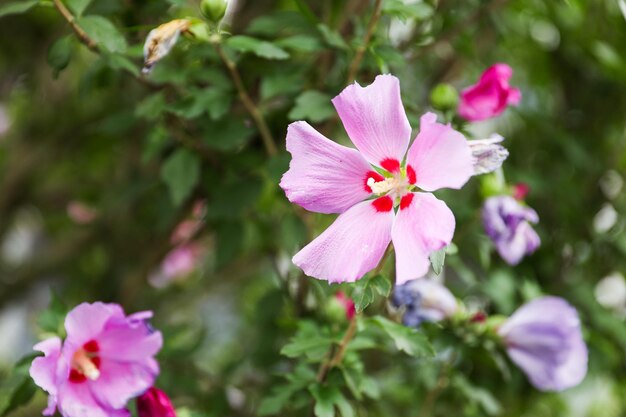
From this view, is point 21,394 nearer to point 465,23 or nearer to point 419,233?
point 419,233

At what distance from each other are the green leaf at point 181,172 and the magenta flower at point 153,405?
27 centimetres

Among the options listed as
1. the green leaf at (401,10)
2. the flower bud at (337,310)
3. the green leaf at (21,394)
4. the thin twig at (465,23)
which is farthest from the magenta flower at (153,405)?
the thin twig at (465,23)

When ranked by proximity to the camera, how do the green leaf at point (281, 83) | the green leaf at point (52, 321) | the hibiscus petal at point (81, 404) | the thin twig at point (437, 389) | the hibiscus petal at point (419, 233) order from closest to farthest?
the hibiscus petal at point (419, 233) → the hibiscus petal at point (81, 404) → the green leaf at point (52, 321) → the green leaf at point (281, 83) → the thin twig at point (437, 389)

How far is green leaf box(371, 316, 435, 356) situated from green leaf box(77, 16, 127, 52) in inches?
14.5

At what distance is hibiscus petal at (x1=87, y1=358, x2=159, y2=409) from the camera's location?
28.2 inches

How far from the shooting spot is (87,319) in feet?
2.29

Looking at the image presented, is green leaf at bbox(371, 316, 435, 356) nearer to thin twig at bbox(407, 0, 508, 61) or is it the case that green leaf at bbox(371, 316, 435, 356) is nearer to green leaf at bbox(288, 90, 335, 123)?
green leaf at bbox(288, 90, 335, 123)

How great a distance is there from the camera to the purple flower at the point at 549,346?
0.91 meters

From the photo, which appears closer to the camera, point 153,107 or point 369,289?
point 369,289

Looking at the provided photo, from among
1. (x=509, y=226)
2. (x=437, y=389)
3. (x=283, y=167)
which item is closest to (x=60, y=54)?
(x=283, y=167)

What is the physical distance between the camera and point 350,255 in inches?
24.6

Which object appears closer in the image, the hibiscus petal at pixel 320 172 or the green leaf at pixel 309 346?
the hibiscus petal at pixel 320 172

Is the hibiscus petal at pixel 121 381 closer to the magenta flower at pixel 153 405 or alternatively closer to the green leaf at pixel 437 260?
the magenta flower at pixel 153 405

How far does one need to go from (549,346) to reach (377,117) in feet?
1.42
